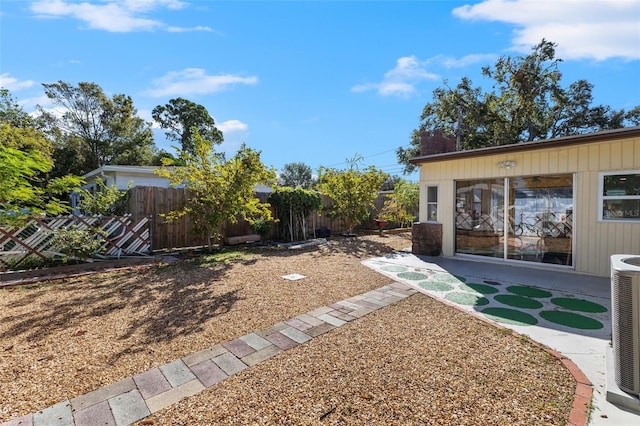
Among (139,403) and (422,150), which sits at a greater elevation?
(422,150)

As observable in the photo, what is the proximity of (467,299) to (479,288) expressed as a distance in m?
0.77

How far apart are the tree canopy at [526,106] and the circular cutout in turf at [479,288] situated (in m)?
16.7

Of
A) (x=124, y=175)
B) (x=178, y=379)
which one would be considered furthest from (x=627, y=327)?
(x=124, y=175)

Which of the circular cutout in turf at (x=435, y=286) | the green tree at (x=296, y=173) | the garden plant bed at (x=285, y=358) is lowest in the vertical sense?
the garden plant bed at (x=285, y=358)

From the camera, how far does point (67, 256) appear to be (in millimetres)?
6602

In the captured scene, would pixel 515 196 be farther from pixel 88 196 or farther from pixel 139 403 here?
pixel 88 196

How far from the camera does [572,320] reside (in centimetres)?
377

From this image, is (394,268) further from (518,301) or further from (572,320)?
(572,320)

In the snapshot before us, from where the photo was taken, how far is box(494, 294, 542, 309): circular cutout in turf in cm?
431

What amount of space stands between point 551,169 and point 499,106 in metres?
17.5

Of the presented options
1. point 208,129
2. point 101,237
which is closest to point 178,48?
point 101,237

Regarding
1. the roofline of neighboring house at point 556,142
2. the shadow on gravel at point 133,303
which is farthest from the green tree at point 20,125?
the roofline of neighboring house at point 556,142

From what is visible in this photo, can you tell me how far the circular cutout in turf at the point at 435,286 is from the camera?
5219mm

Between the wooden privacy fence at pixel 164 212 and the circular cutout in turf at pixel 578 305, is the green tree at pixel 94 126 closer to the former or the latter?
the wooden privacy fence at pixel 164 212
